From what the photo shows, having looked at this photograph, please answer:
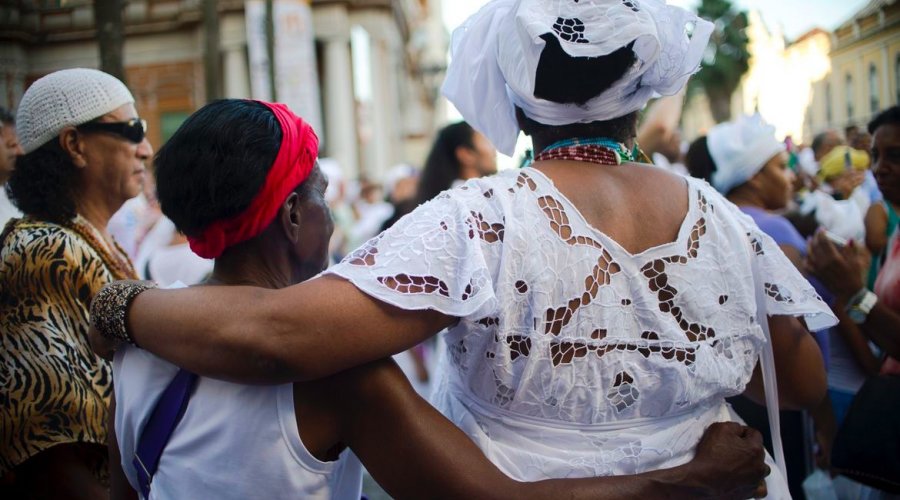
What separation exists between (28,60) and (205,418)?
2299mm

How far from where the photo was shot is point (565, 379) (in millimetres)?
1603

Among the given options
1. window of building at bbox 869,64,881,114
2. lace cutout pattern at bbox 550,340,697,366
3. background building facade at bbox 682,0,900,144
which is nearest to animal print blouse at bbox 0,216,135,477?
lace cutout pattern at bbox 550,340,697,366

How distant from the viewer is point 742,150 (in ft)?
12.2

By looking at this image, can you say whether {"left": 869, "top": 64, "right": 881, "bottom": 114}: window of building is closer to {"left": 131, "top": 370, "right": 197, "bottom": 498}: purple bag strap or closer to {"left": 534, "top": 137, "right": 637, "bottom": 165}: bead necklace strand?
{"left": 534, "top": 137, "right": 637, "bottom": 165}: bead necklace strand

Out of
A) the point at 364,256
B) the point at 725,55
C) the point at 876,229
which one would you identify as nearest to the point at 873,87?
the point at 876,229

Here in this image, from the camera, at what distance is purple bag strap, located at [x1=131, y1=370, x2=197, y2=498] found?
1588mm

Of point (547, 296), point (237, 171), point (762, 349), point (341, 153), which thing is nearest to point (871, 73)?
point (762, 349)

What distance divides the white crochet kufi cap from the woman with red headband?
104cm

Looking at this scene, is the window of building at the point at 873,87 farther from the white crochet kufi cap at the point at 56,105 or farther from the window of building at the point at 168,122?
the window of building at the point at 168,122

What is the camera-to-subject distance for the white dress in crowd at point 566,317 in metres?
1.51

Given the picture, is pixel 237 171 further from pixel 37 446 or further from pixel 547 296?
pixel 37 446

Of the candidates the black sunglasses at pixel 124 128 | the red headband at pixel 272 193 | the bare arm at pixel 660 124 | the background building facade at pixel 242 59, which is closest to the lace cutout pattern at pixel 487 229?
the red headband at pixel 272 193

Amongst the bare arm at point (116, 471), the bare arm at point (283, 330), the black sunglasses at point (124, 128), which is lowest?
the bare arm at point (116, 471)

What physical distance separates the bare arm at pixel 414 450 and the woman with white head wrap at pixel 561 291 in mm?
63
